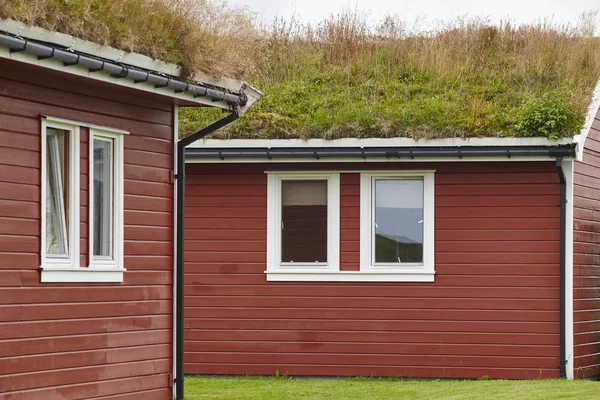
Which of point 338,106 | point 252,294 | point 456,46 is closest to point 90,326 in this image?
point 252,294

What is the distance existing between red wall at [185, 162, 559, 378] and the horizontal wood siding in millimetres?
445

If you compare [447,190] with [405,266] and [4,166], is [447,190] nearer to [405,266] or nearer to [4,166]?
[405,266]

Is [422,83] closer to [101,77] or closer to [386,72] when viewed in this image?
[386,72]

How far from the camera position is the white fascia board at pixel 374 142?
16281 mm

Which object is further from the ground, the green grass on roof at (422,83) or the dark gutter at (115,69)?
the green grass on roof at (422,83)

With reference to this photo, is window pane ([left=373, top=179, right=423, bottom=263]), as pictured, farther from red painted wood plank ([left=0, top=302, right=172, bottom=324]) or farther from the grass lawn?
red painted wood plank ([left=0, top=302, right=172, bottom=324])

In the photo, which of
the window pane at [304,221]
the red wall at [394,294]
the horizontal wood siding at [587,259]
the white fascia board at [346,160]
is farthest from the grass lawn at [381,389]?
the white fascia board at [346,160]

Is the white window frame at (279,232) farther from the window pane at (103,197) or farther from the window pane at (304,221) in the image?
the window pane at (103,197)

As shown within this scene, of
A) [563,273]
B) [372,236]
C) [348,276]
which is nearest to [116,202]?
[348,276]

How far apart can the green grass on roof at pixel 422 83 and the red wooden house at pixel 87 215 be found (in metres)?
4.64

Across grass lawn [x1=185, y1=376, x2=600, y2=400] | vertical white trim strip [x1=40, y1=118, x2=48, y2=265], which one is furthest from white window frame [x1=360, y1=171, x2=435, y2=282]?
vertical white trim strip [x1=40, y1=118, x2=48, y2=265]

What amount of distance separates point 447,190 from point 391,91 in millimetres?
2503

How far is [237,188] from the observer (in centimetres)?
1728

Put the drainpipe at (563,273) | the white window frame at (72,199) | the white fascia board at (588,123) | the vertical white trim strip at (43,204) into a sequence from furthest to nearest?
the drainpipe at (563,273)
the white fascia board at (588,123)
the white window frame at (72,199)
the vertical white trim strip at (43,204)
